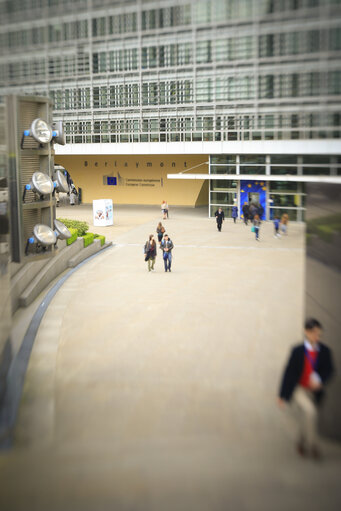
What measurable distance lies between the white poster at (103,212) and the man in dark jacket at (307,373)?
965 inches

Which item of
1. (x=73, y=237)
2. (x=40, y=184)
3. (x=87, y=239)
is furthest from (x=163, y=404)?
(x=87, y=239)

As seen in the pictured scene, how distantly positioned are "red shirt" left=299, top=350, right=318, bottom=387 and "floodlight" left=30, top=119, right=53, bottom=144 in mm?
7094

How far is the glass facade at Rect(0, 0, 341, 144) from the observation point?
105 feet

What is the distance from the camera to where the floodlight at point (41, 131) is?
1103 cm

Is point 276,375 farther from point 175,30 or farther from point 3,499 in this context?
point 175,30

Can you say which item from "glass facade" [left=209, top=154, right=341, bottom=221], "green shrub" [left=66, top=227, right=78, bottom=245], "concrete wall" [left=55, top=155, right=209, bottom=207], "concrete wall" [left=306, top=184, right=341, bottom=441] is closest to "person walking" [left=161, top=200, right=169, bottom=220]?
"glass facade" [left=209, top=154, right=341, bottom=221]

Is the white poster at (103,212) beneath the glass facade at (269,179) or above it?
beneath

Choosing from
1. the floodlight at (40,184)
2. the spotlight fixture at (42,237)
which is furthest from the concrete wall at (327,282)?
the floodlight at (40,184)

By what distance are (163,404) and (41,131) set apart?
19.7ft

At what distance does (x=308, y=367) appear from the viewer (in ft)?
20.4

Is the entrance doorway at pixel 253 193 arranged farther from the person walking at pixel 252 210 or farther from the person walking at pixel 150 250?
the person walking at pixel 150 250

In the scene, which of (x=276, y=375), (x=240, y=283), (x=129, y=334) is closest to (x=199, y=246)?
(x=240, y=283)

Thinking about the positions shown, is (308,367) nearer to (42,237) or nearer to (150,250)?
(42,237)

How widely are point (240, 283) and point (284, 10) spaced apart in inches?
860
